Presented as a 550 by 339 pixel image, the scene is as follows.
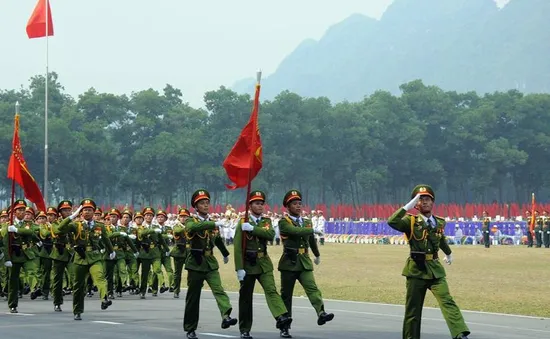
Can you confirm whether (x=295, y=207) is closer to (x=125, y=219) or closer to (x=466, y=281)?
(x=125, y=219)

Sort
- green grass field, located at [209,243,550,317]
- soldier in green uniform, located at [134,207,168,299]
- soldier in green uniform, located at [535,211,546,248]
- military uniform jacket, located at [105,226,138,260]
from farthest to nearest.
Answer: soldier in green uniform, located at [535,211,546,248] < soldier in green uniform, located at [134,207,168,299] < military uniform jacket, located at [105,226,138,260] < green grass field, located at [209,243,550,317]

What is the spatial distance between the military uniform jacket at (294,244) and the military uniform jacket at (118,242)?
793 cm

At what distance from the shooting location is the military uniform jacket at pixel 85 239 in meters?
18.9

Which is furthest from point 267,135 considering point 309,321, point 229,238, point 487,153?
point 309,321

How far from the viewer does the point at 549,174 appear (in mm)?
120312

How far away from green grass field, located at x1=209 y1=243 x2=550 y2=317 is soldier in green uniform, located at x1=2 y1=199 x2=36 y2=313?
6.18 metres

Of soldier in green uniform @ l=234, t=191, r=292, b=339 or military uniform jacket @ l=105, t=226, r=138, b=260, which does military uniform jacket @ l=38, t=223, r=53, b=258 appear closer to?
military uniform jacket @ l=105, t=226, r=138, b=260

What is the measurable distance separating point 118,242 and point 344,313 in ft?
21.1

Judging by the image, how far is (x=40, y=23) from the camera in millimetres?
47750

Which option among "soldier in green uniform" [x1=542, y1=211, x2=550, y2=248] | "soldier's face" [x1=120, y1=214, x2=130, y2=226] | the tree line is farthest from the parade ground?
the tree line

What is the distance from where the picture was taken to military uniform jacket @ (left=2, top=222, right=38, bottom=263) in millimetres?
20844

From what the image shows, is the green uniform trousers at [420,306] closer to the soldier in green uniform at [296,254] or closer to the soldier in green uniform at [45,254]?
the soldier in green uniform at [296,254]

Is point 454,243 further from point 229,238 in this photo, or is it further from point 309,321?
point 309,321

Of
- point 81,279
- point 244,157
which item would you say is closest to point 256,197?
point 244,157
